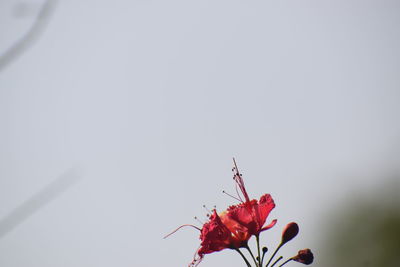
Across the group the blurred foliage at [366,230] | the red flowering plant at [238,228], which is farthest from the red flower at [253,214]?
the blurred foliage at [366,230]

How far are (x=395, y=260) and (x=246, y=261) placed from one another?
41.7 ft

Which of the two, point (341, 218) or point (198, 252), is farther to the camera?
point (341, 218)

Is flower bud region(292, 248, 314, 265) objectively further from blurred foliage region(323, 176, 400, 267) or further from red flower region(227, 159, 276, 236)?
blurred foliage region(323, 176, 400, 267)

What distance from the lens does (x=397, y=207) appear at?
1550cm

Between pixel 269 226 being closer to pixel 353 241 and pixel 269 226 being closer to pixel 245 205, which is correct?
pixel 245 205

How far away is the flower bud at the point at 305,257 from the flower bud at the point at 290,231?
158mm

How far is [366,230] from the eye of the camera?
15312 mm

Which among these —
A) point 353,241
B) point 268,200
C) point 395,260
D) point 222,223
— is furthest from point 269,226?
point 353,241

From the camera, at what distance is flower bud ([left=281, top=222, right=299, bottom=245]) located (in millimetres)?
2352

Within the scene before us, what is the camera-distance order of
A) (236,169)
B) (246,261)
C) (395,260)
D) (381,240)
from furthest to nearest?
1. (381,240)
2. (395,260)
3. (236,169)
4. (246,261)

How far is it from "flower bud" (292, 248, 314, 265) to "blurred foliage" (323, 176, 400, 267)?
492 inches

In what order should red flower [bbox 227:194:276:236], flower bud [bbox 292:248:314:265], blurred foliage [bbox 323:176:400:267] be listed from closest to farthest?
flower bud [bbox 292:248:314:265], red flower [bbox 227:194:276:236], blurred foliage [bbox 323:176:400:267]

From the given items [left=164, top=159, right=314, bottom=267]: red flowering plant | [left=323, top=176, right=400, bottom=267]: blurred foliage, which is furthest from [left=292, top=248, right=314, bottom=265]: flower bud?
[left=323, top=176, right=400, bottom=267]: blurred foliage

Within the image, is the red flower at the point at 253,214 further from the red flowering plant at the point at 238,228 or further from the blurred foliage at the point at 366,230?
the blurred foliage at the point at 366,230
